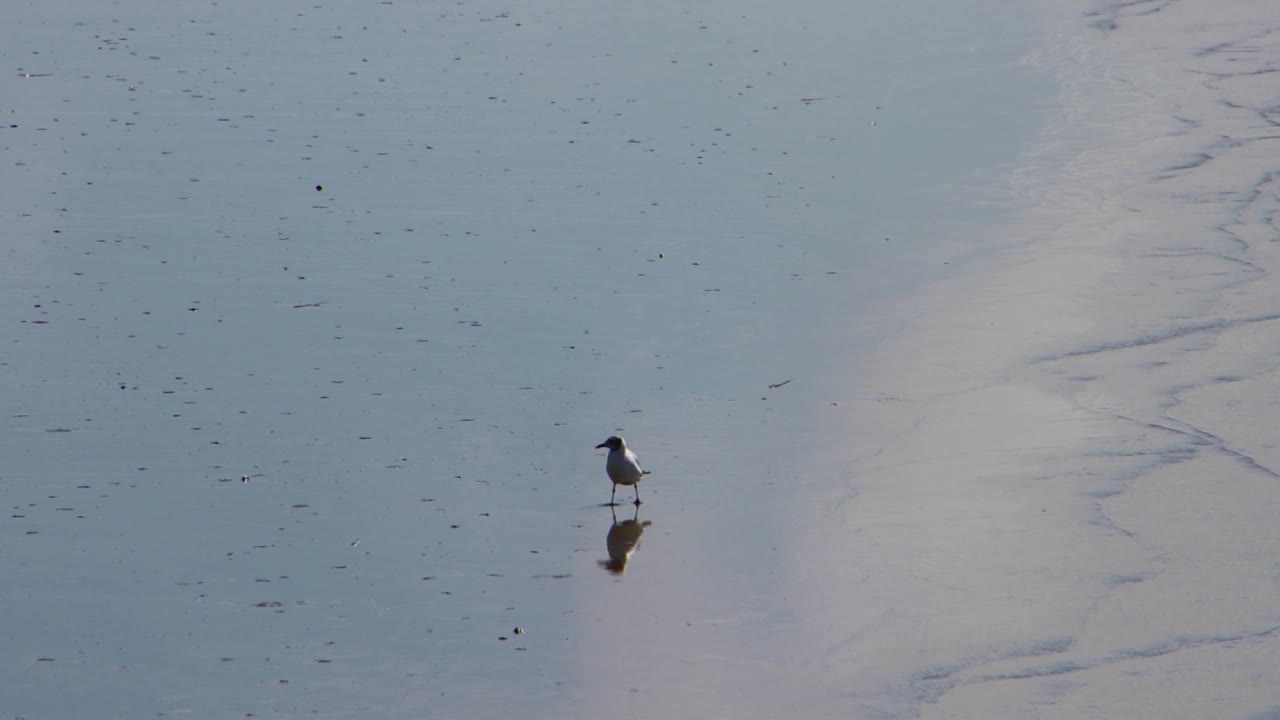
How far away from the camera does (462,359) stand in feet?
33.8

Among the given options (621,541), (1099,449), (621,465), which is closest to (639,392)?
(621,465)

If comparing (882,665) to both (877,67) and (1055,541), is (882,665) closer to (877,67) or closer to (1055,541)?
(1055,541)

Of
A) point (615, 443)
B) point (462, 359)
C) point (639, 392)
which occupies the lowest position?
point (615, 443)

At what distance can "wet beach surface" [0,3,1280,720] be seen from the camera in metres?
7.23

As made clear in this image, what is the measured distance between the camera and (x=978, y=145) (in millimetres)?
14852

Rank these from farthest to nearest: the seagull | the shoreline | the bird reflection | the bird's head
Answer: the bird's head → the seagull → the bird reflection → the shoreline

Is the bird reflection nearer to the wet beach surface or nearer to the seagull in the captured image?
the wet beach surface

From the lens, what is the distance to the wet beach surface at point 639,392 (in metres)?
7.23

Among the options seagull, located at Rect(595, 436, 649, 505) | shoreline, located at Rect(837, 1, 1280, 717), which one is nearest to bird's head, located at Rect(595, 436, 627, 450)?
seagull, located at Rect(595, 436, 649, 505)

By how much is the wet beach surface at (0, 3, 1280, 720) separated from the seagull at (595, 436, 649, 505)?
0.17 meters

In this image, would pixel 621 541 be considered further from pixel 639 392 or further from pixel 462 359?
pixel 462 359

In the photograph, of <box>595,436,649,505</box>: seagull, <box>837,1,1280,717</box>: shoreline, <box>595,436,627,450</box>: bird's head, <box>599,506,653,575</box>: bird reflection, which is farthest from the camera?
<box>595,436,627,450</box>: bird's head

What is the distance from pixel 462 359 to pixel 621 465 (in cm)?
221

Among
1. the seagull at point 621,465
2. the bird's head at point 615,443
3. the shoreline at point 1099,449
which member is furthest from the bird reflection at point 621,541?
the shoreline at point 1099,449
